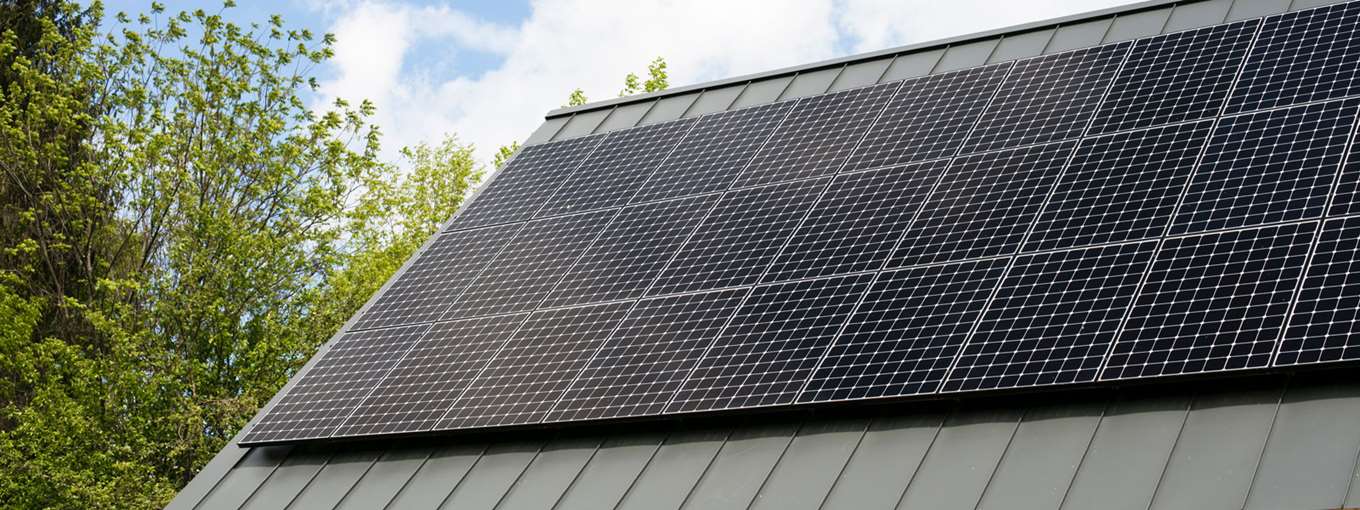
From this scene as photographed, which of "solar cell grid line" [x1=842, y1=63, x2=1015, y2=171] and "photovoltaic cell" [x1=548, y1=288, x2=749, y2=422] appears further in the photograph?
"solar cell grid line" [x1=842, y1=63, x2=1015, y2=171]

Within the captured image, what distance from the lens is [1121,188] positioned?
43.7 ft

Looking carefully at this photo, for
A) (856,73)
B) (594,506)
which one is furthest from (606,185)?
(594,506)

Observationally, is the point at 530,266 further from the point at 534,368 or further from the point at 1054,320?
the point at 1054,320

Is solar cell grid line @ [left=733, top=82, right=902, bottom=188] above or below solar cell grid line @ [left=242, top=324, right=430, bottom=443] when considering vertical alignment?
below

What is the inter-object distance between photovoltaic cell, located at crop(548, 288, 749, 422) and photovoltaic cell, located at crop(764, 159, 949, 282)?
30.4 inches

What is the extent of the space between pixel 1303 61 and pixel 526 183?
32.0ft

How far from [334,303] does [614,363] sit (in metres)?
23.6

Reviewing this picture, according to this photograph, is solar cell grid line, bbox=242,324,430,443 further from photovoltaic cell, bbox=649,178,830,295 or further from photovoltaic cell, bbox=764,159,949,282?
photovoltaic cell, bbox=764,159,949,282

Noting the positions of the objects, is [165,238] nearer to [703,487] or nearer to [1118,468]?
[703,487]

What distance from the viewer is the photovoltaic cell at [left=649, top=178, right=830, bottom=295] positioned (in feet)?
48.8

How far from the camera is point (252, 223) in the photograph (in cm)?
3594

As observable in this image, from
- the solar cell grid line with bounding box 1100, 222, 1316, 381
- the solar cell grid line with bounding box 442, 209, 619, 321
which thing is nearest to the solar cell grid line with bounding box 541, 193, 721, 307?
the solar cell grid line with bounding box 442, 209, 619, 321

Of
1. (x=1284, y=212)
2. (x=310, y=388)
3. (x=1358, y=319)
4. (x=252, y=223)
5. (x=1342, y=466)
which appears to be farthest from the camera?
(x=252, y=223)

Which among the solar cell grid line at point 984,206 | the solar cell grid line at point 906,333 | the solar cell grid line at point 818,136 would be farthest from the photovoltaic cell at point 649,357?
the solar cell grid line at point 818,136
